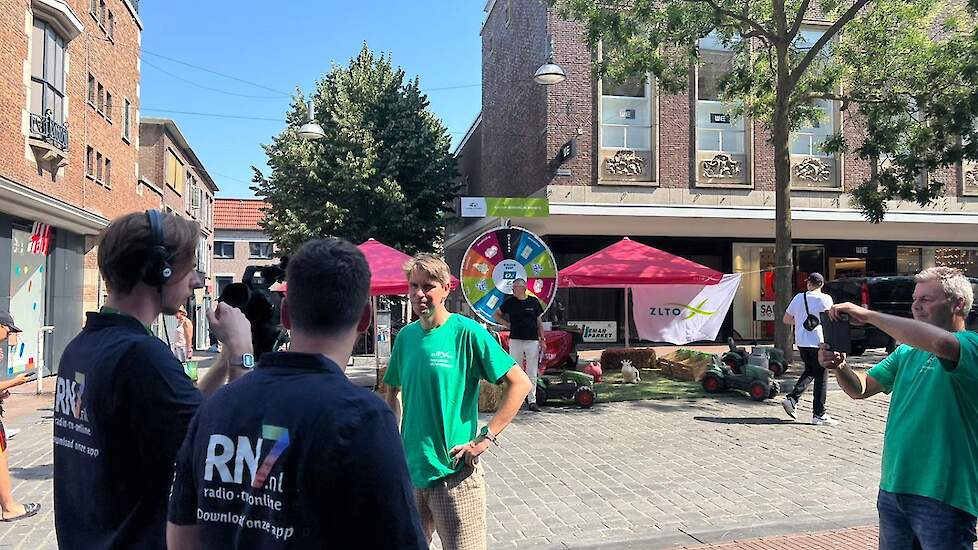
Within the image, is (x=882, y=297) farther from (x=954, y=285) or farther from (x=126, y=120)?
(x=126, y=120)

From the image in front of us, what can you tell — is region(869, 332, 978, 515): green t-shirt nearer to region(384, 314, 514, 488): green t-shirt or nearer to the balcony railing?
region(384, 314, 514, 488): green t-shirt

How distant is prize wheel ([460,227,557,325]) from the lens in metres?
7.34

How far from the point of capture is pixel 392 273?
11406 millimetres

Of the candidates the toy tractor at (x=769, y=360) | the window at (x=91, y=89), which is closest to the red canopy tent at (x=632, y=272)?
the toy tractor at (x=769, y=360)

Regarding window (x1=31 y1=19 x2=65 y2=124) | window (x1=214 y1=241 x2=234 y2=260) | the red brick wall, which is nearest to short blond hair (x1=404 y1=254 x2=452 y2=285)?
the red brick wall

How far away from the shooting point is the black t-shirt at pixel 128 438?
66.2 inches

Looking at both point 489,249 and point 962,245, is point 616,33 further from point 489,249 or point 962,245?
point 962,245

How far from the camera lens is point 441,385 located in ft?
10.3

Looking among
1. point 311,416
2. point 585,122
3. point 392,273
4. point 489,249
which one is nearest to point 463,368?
point 311,416

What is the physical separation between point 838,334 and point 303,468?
2.50 metres

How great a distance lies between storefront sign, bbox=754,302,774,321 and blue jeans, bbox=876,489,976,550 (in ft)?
66.3

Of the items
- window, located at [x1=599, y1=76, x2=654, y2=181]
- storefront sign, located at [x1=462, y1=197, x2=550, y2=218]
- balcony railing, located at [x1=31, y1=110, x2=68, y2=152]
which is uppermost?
window, located at [x1=599, y1=76, x2=654, y2=181]

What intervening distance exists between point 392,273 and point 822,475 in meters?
7.18

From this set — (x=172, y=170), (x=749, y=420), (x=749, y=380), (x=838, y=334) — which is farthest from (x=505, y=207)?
(x=172, y=170)
